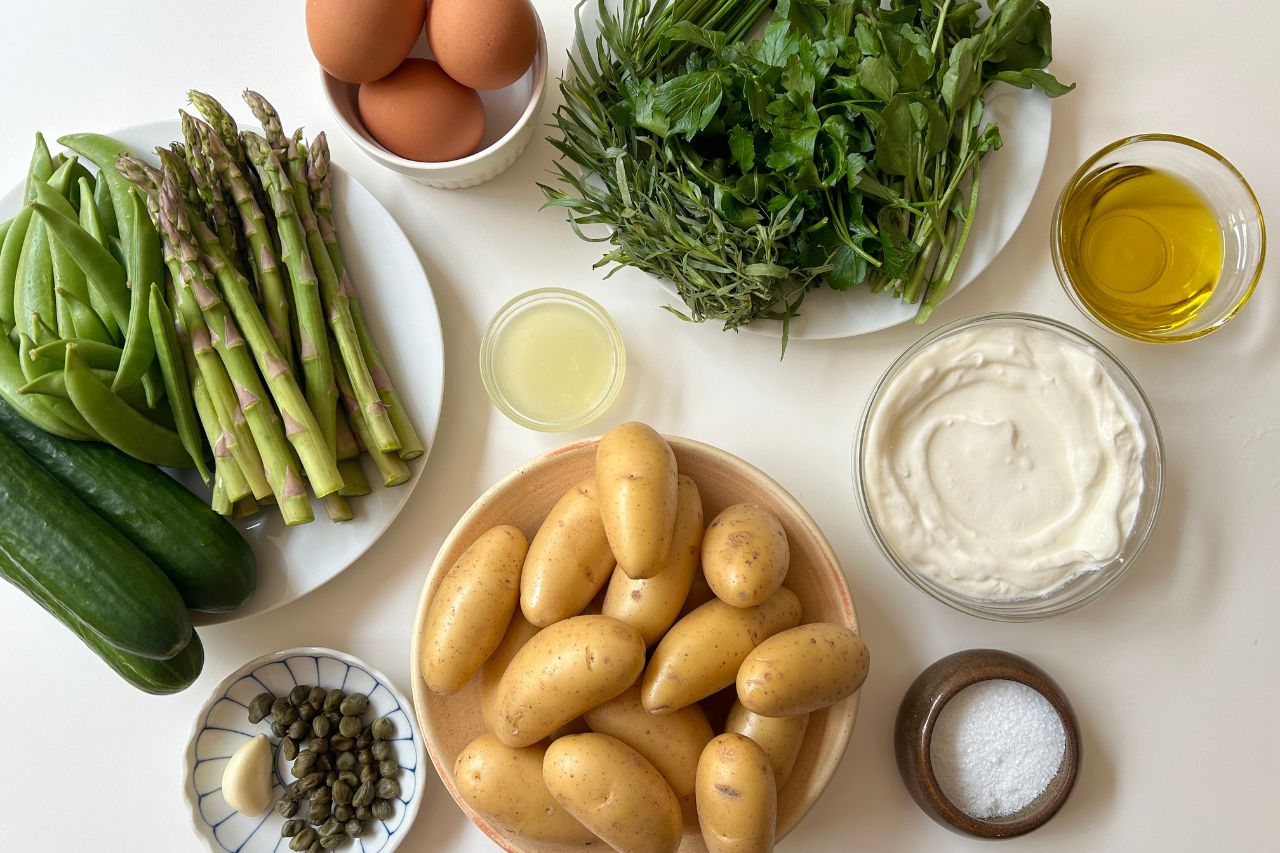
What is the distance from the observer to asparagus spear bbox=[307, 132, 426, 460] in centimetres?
113

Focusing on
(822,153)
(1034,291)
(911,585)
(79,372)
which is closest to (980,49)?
(822,153)

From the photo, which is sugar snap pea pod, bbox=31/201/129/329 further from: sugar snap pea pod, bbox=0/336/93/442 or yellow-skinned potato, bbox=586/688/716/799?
yellow-skinned potato, bbox=586/688/716/799

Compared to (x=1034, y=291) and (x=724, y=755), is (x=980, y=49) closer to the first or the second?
(x=1034, y=291)

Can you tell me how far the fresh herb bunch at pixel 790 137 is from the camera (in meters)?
1.00

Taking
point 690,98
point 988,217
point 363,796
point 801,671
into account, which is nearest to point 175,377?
point 363,796

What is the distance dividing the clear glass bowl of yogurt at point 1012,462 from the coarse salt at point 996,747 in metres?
0.11

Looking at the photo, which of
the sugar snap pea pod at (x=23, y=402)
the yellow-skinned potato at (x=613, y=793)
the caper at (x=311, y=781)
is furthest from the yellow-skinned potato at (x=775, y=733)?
the sugar snap pea pod at (x=23, y=402)

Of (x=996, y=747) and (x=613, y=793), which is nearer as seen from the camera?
(x=613, y=793)

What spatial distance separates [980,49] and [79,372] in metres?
1.16

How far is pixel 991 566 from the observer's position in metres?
1.09

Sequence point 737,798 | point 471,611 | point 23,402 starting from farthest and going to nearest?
point 23,402, point 471,611, point 737,798

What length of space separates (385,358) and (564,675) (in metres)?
0.53

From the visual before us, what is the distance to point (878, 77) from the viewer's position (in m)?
0.98

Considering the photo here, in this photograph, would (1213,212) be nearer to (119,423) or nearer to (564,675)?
(564,675)
